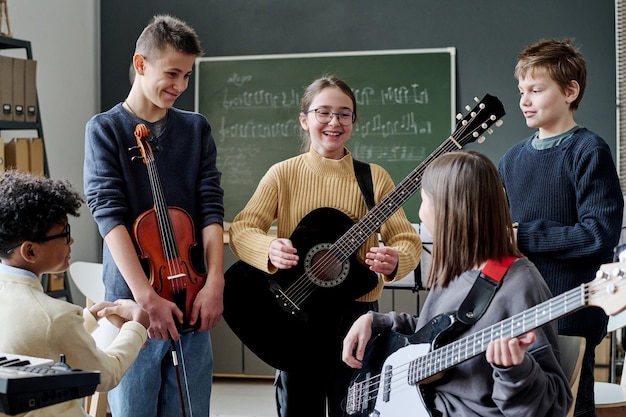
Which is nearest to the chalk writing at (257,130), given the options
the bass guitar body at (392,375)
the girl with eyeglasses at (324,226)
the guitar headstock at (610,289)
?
the girl with eyeglasses at (324,226)

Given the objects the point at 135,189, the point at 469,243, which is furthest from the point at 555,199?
the point at 135,189

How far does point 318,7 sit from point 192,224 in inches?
138

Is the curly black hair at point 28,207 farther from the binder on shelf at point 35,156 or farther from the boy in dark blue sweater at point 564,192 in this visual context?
the binder on shelf at point 35,156

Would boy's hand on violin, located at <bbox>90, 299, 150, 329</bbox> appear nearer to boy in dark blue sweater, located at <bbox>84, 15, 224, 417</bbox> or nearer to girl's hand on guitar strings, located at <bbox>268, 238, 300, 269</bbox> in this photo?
boy in dark blue sweater, located at <bbox>84, 15, 224, 417</bbox>

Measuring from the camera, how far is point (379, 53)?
5152mm

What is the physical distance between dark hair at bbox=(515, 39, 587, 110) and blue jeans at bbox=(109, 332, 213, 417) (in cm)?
117

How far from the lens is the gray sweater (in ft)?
4.87

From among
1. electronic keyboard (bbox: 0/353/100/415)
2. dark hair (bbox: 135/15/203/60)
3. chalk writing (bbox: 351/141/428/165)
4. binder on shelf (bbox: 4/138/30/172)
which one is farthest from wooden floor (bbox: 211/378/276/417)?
electronic keyboard (bbox: 0/353/100/415)

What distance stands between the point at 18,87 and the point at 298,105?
1.82 m

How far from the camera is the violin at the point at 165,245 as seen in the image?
2.00 m

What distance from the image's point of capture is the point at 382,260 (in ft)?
7.23

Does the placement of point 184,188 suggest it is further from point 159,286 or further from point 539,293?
point 539,293

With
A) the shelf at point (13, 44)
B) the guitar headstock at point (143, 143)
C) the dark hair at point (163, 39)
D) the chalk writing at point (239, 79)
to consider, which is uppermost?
the shelf at point (13, 44)

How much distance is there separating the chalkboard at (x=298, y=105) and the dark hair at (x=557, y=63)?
2.92 metres
